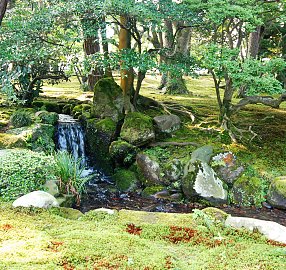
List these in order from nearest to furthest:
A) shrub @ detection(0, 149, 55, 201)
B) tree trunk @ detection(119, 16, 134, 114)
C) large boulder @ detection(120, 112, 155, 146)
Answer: shrub @ detection(0, 149, 55, 201) → large boulder @ detection(120, 112, 155, 146) → tree trunk @ detection(119, 16, 134, 114)

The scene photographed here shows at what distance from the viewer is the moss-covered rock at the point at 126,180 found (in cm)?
881

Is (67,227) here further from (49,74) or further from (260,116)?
(260,116)

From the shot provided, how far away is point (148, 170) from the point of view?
353 inches

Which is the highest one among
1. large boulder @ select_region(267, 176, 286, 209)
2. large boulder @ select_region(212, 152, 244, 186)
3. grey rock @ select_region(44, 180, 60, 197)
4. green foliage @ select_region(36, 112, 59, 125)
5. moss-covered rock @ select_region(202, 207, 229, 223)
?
green foliage @ select_region(36, 112, 59, 125)

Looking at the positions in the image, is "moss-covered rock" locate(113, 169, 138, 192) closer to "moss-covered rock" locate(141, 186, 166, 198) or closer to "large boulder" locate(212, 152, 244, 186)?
"moss-covered rock" locate(141, 186, 166, 198)

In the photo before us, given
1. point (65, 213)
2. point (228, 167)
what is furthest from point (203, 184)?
point (65, 213)

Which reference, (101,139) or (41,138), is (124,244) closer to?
(41,138)

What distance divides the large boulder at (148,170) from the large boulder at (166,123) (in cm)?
149

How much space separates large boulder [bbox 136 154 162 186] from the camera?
880cm

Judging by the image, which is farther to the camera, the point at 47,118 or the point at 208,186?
the point at 47,118

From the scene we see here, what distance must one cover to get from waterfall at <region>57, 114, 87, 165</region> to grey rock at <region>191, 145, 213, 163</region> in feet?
11.9

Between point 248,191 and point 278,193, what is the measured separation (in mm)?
676

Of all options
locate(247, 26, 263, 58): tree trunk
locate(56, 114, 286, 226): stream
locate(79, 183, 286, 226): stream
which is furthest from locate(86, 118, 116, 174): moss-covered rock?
locate(247, 26, 263, 58): tree trunk

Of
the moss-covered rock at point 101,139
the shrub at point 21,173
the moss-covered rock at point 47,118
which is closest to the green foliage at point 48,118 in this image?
the moss-covered rock at point 47,118
